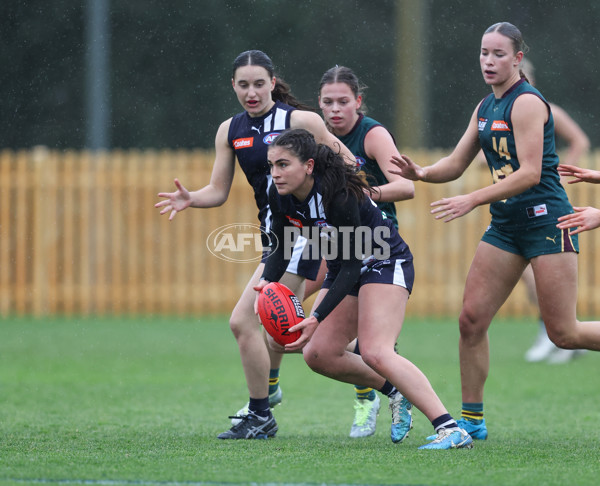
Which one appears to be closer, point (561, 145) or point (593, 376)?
point (593, 376)

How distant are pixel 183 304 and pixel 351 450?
1041 cm

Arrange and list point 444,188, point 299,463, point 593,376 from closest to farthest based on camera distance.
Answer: point 299,463
point 593,376
point 444,188

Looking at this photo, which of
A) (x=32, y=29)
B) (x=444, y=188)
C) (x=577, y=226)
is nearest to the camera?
(x=577, y=226)

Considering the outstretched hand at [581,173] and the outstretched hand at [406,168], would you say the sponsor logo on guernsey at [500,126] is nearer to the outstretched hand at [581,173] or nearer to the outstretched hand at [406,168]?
the outstretched hand at [581,173]

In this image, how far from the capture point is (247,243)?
51.0 feet

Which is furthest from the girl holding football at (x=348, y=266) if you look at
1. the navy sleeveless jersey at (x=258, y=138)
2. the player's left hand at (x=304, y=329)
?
the navy sleeveless jersey at (x=258, y=138)

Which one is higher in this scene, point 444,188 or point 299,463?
point 444,188

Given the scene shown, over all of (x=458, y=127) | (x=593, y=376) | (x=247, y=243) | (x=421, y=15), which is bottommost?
(x=593, y=376)

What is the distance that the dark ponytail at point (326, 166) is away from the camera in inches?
216

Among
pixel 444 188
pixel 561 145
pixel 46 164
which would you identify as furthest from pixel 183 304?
pixel 561 145

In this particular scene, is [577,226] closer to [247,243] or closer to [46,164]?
[247,243]

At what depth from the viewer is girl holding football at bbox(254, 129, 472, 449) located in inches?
213

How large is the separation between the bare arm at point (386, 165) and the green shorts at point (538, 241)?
67cm

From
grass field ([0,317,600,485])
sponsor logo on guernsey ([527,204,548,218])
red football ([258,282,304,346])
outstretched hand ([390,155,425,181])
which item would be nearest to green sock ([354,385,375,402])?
grass field ([0,317,600,485])
